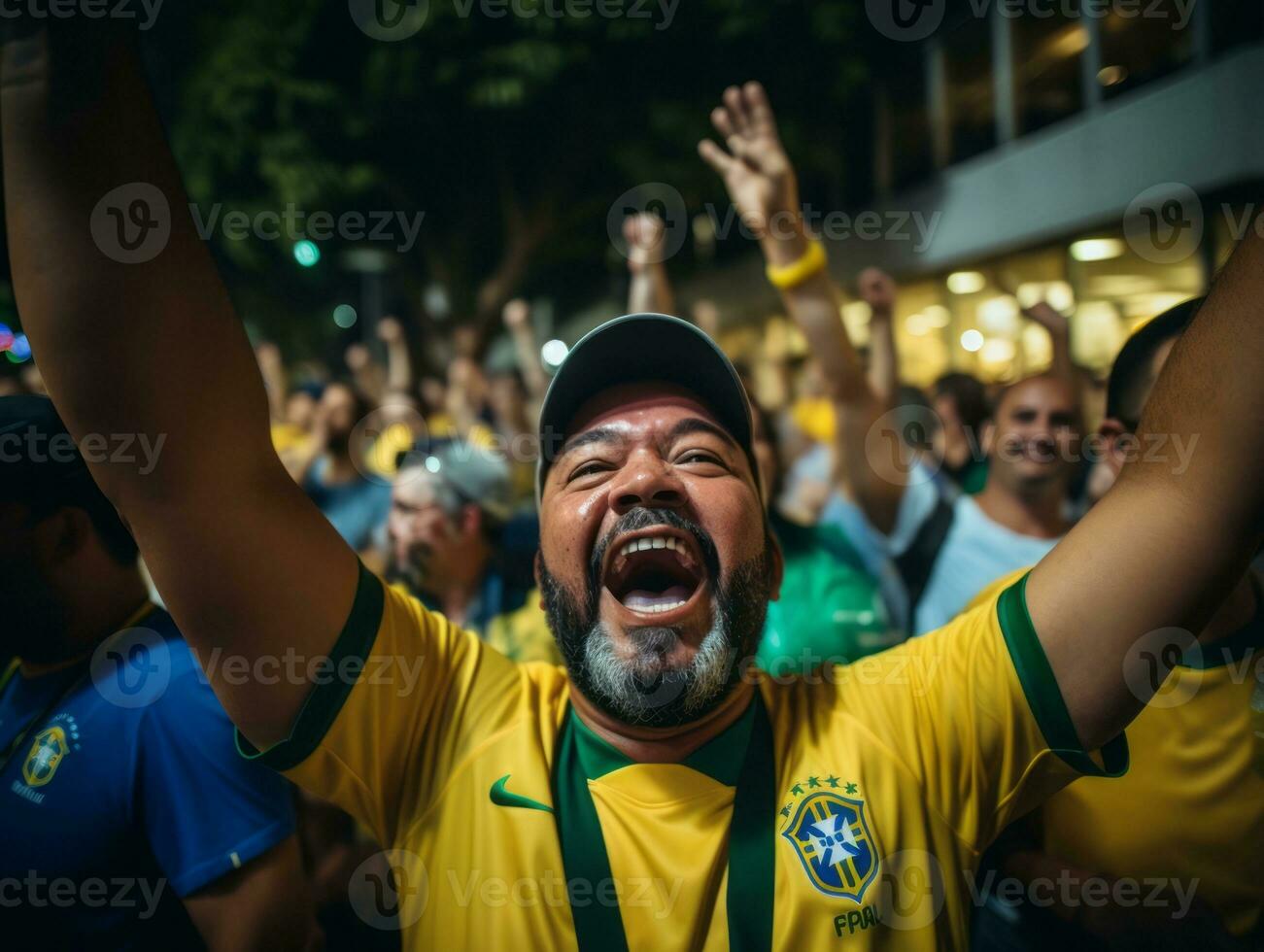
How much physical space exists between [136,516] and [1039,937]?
2.13m

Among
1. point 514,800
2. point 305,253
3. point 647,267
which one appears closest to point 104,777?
point 514,800

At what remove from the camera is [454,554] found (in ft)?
10.4

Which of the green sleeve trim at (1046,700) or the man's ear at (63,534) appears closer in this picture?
the green sleeve trim at (1046,700)

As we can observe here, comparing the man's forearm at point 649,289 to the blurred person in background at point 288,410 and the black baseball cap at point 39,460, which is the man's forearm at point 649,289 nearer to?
the black baseball cap at point 39,460

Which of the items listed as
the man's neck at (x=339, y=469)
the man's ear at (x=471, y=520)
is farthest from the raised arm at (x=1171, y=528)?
the man's neck at (x=339, y=469)

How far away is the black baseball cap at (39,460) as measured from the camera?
1597mm

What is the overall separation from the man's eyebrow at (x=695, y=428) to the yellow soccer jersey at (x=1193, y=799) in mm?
1096

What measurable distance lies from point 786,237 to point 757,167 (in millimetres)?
305

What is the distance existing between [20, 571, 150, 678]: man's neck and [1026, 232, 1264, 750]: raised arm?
1.87 metres

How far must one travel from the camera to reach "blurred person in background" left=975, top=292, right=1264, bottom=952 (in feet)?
5.47

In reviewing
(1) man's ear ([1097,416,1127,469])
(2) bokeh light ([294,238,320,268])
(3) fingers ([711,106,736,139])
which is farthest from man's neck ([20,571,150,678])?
(2) bokeh light ([294,238,320,268])

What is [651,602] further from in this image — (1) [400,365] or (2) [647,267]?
(1) [400,365]

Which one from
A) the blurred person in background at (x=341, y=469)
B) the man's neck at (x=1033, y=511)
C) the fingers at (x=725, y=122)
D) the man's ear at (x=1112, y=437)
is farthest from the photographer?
the blurred person in background at (x=341, y=469)

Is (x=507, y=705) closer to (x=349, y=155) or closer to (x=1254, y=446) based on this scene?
(x=1254, y=446)
